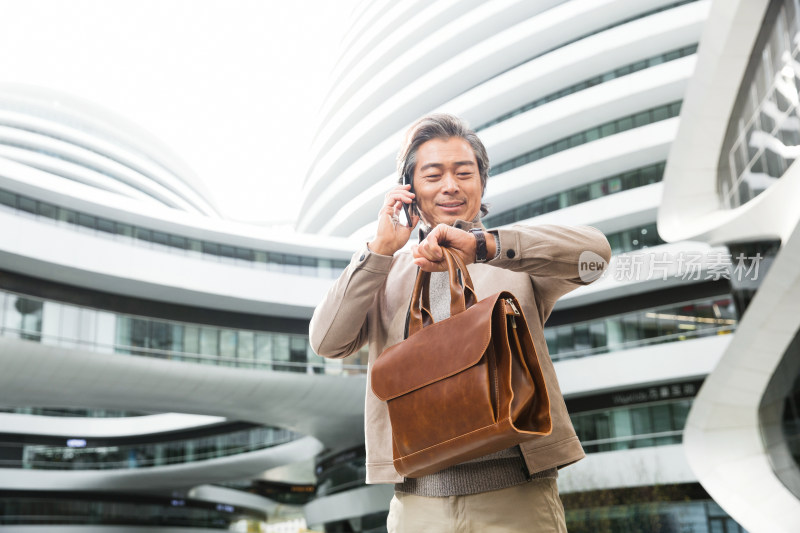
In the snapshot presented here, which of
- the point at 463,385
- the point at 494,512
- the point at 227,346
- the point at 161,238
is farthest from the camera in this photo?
the point at 161,238

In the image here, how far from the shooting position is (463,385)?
6.03 feet

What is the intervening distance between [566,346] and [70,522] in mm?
28825

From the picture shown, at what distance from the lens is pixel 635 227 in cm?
3028

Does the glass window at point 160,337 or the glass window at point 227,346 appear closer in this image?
the glass window at point 160,337

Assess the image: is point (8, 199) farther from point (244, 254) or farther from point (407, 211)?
point (407, 211)

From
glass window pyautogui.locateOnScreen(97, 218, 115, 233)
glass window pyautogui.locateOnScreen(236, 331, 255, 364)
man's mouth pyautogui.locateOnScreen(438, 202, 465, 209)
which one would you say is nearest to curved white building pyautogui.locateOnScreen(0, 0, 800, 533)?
glass window pyautogui.locateOnScreen(236, 331, 255, 364)

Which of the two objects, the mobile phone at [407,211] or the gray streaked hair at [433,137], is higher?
the gray streaked hair at [433,137]

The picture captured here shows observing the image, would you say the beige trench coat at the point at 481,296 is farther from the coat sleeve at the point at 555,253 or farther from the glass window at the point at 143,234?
the glass window at the point at 143,234

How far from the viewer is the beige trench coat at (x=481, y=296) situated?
6.84ft

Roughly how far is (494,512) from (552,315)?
32.1m

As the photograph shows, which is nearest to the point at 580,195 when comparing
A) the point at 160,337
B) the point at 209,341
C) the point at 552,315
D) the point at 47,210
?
the point at 552,315

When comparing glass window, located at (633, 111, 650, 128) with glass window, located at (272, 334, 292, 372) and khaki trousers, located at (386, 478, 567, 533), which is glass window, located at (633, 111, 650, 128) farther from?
khaki trousers, located at (386, 478, 567, 533)

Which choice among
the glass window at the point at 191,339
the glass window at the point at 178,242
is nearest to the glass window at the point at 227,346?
the glass window at the point at 191,339

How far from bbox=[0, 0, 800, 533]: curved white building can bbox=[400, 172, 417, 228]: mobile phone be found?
32.0ft
